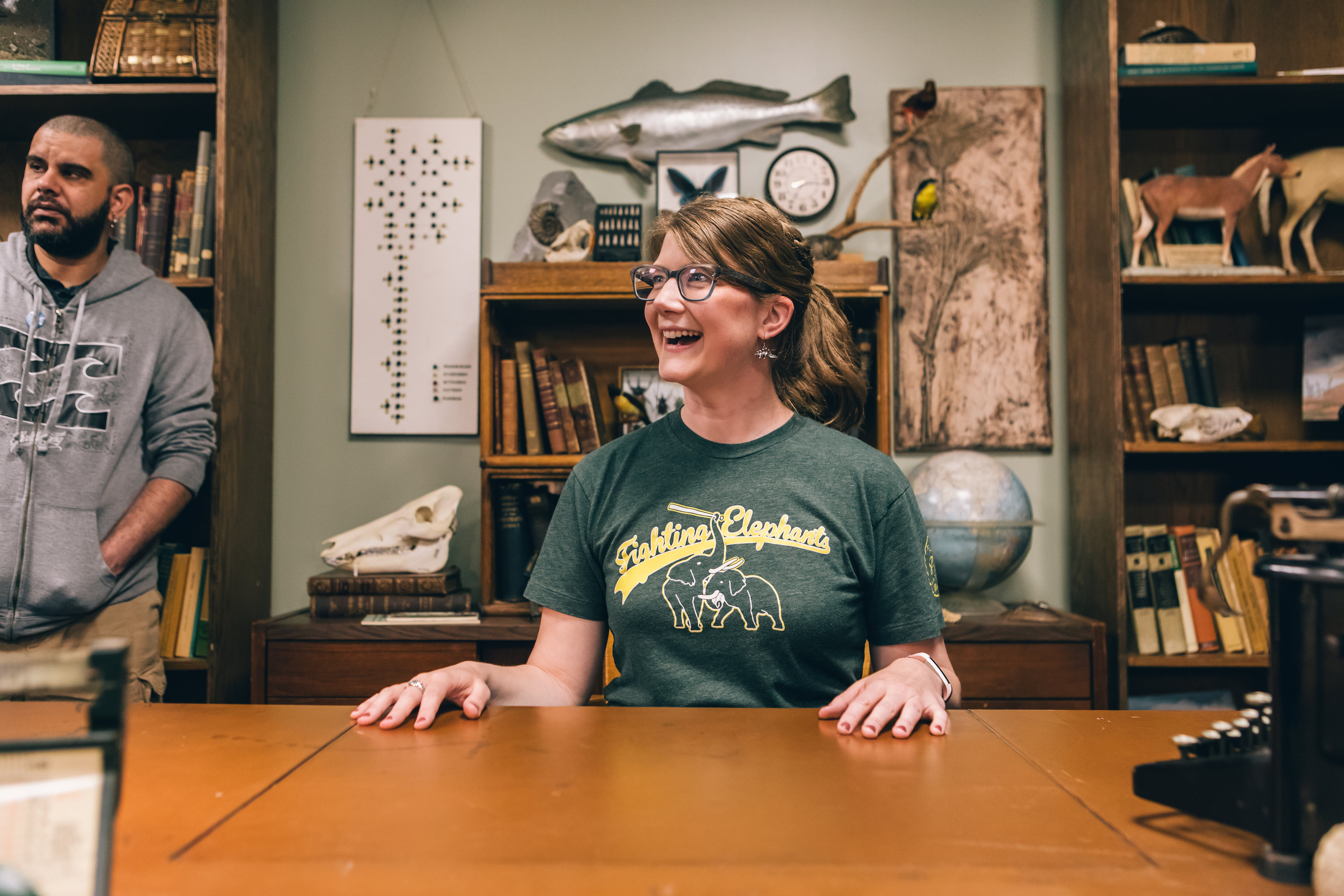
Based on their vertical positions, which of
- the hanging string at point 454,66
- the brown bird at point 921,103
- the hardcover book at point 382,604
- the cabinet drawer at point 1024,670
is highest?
the hanging string at point 454,66

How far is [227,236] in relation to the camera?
2.19m

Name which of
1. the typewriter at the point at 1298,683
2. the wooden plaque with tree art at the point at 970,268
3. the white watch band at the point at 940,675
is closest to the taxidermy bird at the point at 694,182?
the wooden plaque with tree art at the point at 970,268

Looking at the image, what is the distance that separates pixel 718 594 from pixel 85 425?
1.58 m

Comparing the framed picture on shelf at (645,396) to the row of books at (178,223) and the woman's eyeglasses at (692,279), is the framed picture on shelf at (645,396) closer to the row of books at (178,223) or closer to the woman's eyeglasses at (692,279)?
the woman's eyeglasses at (692,279)

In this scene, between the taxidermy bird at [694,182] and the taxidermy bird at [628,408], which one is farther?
the taxidermy bird at [694,182]

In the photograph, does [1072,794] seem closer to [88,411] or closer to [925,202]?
[925,202]

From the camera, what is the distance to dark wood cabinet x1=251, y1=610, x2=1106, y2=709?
2004 mm

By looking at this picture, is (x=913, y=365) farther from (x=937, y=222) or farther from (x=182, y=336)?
(x=182, y=336)

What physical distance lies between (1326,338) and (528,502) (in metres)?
2.31

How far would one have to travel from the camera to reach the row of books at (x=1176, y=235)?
225 cm

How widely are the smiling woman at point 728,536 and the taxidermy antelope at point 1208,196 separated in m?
1.47

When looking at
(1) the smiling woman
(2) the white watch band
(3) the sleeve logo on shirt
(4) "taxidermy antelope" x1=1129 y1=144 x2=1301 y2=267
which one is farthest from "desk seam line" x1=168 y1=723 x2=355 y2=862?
(4) "taxidermy antelope" x1=1129 y1=144 x2=1301 y2=267

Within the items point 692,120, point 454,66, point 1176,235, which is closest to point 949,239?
point 1176,235

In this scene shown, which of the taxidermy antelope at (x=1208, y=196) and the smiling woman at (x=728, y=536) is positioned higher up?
the taxidermy antelope at (x=1208, y=196)
